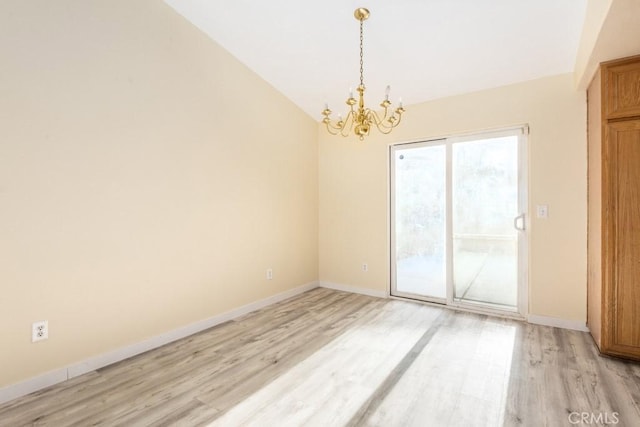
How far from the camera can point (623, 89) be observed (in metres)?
2.37

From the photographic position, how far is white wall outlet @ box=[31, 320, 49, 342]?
2066mm

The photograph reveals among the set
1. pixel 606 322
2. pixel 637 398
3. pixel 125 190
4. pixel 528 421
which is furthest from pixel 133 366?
pixel 606 322

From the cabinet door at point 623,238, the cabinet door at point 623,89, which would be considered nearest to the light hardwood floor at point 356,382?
the cabinet door at point 623,238

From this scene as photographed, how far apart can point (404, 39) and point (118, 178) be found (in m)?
2.75

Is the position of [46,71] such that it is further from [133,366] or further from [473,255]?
[473,255]

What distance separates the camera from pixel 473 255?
3586 millimetres

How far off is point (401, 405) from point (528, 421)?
2.27ft

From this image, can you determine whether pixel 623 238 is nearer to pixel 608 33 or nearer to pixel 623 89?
pixel 623 89

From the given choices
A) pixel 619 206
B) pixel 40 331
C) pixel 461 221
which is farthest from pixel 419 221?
pixel 40 331

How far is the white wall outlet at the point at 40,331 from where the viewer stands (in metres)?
2.07

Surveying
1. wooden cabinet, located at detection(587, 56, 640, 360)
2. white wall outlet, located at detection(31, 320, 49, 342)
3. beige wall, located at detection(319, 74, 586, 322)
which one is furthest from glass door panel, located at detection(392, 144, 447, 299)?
white wall outlet, located at detection(31, 320, 49, 342)

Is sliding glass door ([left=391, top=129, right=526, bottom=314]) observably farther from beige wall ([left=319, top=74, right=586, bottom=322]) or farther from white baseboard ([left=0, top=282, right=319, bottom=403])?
white baseboard ([left=0, top=282, right=319, bottom=403])

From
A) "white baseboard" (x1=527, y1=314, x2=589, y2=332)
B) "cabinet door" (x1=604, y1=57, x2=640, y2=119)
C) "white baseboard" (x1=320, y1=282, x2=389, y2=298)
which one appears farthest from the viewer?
"white baseboard" (x1=320, y1=282, x2=389, y2=298)

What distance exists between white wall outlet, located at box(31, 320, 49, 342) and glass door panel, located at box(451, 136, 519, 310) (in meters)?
3.83
